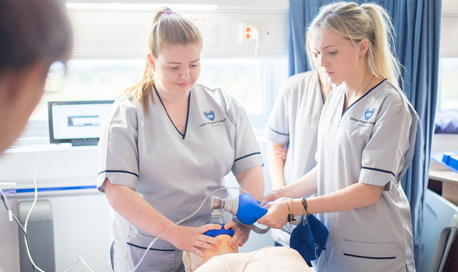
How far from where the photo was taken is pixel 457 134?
2.96 m

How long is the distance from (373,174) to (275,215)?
1.28ft

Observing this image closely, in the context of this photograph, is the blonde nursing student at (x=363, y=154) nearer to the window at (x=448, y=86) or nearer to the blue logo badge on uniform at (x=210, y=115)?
the blue logo badge on uniform at (x=210, y=115)

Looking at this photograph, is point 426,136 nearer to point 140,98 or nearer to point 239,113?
point 239,113

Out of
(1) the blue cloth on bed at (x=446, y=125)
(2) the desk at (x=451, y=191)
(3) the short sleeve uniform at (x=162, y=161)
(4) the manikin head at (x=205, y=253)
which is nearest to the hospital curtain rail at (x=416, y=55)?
(2) the desk at (x=451, y=191)

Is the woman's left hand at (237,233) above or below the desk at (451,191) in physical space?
above

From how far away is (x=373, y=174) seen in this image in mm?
1587

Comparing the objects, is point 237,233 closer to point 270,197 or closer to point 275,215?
point 275,215

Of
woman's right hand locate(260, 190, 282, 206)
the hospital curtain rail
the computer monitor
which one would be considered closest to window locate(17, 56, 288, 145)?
the computer monitor

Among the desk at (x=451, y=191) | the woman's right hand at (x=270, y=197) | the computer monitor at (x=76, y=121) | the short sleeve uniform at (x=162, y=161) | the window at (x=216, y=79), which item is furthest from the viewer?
the window at (x=216, y=79)

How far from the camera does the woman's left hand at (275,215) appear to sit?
160 centimetres

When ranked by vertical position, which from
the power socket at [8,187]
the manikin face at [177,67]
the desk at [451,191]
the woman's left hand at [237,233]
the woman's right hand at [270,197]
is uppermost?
the manikin face at [177,67]

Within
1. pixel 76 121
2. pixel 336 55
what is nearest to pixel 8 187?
pixel 76 121

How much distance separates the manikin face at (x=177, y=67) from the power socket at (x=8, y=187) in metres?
1.21

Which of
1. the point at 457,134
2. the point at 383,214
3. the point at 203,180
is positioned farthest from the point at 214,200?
the point at 457,134
